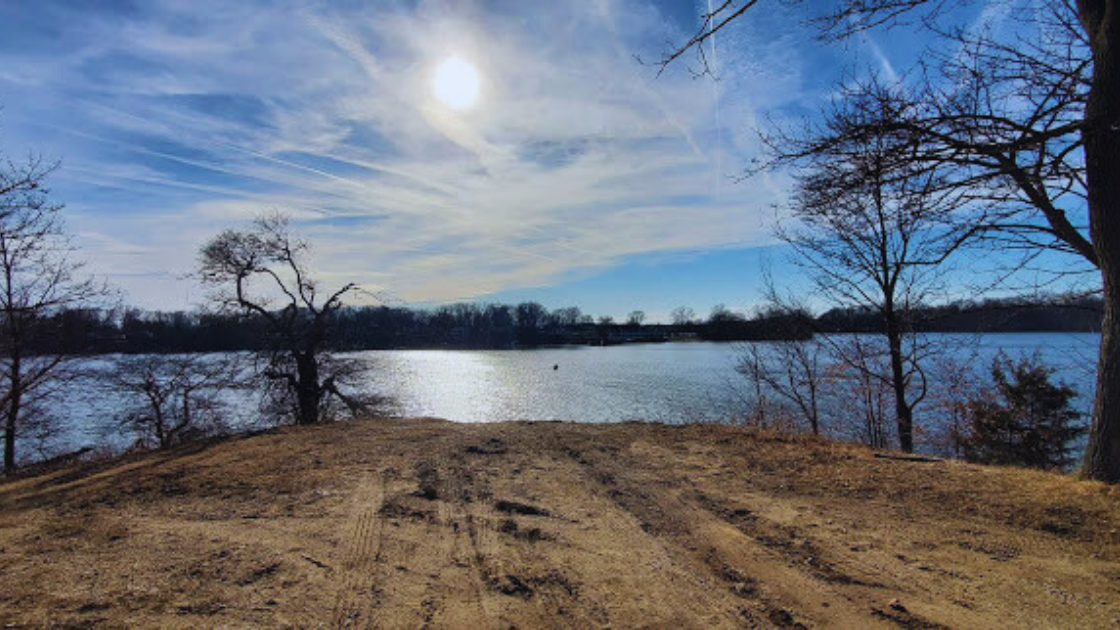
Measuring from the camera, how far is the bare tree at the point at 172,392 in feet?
57.5

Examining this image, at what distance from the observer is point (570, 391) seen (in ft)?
116

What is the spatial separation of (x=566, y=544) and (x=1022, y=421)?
17.1 metres

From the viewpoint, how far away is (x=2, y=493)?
6.11m

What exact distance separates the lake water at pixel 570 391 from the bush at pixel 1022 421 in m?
0.72

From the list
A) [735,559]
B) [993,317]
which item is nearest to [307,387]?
[735,559]

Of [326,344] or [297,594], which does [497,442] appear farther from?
[326,344]

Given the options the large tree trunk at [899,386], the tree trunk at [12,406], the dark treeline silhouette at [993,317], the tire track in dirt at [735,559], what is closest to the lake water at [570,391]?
the dark treeline silhouette at [993,317]

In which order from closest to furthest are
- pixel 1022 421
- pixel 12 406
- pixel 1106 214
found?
pixel 1106 214
pixel 12 406
pixel 1022 421

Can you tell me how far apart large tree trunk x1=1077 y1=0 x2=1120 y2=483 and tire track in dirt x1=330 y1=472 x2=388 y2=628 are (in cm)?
621

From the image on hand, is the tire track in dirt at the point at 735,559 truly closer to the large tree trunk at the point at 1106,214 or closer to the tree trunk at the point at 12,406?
the large tree trunk at the point at 1106,214

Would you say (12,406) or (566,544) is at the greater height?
(566,544)

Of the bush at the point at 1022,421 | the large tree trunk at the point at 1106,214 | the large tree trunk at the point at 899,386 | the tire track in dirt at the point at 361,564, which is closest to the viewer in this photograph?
the tire track in dirt at the point at 361,564

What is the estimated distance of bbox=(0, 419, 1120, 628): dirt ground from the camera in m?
2.92

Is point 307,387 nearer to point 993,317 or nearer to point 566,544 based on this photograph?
point 566,544
